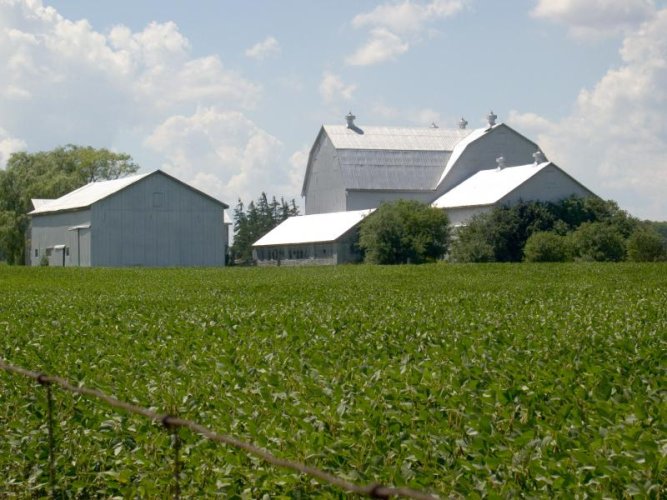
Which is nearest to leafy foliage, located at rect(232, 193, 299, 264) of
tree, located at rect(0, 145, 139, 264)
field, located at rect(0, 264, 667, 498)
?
tree, located at rect(0, 145, 139, 264)

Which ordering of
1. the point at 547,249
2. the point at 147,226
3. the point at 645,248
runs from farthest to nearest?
the point at 147,226 < the point at 547,249 < the point at 645,248

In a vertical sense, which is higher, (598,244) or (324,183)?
(324,183)

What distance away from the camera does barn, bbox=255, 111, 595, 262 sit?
8950cm

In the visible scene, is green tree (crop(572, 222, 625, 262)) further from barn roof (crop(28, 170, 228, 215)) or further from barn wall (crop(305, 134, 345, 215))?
barn wall (crop(305, 134, 345, 215))

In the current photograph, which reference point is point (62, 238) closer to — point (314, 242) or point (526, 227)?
point (314, 242)

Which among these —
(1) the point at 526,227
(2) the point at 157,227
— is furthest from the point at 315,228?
(1) the point at 526,227

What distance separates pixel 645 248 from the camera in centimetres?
6550

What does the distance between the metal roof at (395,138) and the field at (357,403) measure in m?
73.2

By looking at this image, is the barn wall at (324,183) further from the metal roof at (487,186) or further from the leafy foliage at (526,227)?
the leafy foliage at (526,227)

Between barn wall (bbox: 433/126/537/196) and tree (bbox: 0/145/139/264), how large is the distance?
118ft

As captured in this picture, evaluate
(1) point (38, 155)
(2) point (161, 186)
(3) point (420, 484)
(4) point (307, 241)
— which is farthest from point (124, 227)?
(3) point (420, 484)

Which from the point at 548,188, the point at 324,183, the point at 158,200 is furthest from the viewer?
the point at 324,183

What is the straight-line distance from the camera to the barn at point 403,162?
294 ft

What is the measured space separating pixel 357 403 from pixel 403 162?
273 feet
